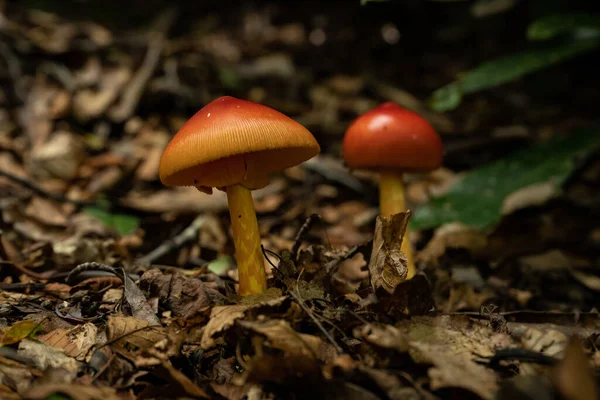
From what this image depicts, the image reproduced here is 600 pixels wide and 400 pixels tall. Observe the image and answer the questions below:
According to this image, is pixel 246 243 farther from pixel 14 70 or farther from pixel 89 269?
pixel 14 70

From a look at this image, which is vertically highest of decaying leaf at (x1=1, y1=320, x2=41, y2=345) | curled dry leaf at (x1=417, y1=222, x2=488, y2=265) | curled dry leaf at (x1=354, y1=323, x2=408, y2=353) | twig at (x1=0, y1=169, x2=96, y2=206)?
twig at (x1=0, y1=169, x2=96, y2=206)

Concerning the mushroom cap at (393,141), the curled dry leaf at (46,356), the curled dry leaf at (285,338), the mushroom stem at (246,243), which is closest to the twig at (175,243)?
the mushroom stem at (246,243)

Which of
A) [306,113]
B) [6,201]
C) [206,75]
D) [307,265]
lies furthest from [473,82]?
[6,201]

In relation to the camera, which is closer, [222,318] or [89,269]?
[222,318]

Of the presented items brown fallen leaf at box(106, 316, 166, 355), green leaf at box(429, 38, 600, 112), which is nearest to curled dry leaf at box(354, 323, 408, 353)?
brown fallen leaf at box(106, 316, 166, 355)

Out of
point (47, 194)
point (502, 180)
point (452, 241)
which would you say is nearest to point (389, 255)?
point (452, 241)

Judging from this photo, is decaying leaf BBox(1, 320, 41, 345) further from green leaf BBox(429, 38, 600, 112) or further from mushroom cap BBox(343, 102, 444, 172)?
green leaf BBox(429, 38, 600, 112)

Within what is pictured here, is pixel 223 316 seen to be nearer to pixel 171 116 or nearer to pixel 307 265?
pixel 307 265
